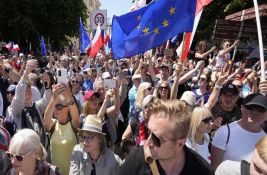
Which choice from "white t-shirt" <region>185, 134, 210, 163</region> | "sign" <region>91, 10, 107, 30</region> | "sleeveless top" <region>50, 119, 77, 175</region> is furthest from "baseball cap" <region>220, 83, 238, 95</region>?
"sign" <region>91, 10, 107, 30</region>

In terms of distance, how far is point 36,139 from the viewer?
3156mm

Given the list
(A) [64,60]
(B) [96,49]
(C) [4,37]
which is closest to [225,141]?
(A) [64,60]

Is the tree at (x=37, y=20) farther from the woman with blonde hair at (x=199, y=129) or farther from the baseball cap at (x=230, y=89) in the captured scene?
the woman with blonde hair at (x=199, y=129)

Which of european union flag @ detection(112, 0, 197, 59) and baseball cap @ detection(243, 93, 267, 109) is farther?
european union flag @ detection(112, 0, 197, 59)

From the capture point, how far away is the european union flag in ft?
19.0

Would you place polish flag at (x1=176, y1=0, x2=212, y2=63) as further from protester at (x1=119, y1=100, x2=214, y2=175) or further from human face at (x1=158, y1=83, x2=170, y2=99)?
protester at (x1=119, y1=100, x2=214, y2=175)

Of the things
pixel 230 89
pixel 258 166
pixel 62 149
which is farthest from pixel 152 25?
pixel 258 166

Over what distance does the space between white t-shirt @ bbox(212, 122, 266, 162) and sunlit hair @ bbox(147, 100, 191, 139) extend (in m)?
1.18

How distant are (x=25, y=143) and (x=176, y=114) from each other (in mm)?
1298

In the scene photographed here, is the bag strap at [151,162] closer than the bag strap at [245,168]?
No

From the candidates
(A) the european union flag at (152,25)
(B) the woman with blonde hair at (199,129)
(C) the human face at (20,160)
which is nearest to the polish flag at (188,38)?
(A) the european union flag at (152,25)

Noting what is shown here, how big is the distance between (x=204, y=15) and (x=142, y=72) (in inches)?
563

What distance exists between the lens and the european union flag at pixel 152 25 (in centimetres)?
580

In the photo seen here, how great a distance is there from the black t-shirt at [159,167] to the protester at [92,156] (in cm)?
128
